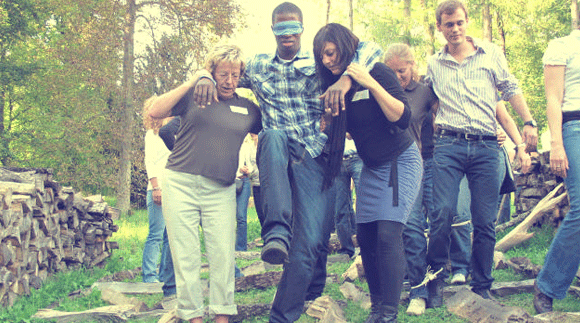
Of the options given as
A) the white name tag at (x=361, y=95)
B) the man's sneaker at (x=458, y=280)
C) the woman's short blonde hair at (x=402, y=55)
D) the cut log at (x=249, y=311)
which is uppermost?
the woman's short blonde hair at (x=402, y=55)

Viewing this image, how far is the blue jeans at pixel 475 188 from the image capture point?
486 cm

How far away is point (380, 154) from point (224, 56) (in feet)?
3.93

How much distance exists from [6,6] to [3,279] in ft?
39.2

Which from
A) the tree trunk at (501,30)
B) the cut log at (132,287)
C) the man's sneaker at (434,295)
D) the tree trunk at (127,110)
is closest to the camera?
the man's sneaker at (434,295)

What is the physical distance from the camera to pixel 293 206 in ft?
13.1

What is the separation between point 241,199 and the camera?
9.38m

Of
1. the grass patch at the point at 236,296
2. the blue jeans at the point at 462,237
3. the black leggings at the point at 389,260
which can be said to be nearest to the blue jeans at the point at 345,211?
the grass patch at the point at 236,296

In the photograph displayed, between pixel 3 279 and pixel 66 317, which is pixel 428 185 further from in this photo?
pixel 3 279

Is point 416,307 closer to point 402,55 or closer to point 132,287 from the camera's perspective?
point 402,55

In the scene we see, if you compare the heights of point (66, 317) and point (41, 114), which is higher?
point (41, 114)

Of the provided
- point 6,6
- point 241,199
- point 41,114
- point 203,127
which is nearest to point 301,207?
point 203,127

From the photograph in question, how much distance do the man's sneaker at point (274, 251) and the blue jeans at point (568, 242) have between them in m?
1.95

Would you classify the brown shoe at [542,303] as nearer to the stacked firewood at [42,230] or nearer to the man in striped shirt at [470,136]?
the man in striped shirt at [470,136]

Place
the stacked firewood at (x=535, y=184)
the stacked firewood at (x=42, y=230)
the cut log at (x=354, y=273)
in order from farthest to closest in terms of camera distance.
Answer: the stacked firewood at (x=535, y=184)
the stacked firewood at (x=42, y=230)
the cut log at (x=354, y=273)
